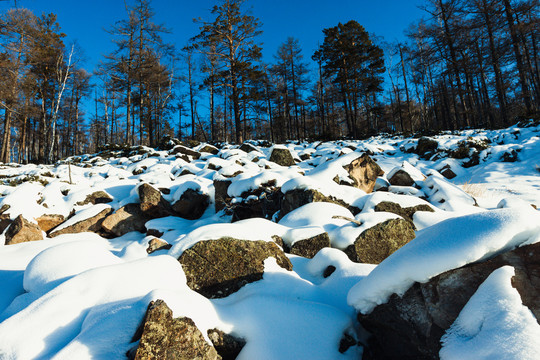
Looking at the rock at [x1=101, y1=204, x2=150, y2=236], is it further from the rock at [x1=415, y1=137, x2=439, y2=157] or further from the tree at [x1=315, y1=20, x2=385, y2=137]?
the tree at [x1=315, y1=20, x2=385, y2=137]

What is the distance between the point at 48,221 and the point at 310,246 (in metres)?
6.64

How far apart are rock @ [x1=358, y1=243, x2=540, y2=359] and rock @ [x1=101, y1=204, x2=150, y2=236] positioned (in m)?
6.28

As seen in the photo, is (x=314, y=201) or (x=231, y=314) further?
(x=314, y=201)

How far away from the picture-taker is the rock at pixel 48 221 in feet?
19.8

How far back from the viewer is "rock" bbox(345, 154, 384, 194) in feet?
22.1

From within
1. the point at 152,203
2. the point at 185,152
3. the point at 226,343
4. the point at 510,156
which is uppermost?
the point at 185,152

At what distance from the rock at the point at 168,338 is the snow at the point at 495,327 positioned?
59.2 inches

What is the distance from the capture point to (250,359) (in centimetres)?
185

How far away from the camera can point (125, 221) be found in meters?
6.33

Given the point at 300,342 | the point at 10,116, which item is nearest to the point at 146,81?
the point at 10,116

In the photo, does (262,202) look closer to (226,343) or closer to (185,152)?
(226,343)

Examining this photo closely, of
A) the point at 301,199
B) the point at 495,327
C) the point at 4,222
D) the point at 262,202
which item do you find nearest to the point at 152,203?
the point at 262,202

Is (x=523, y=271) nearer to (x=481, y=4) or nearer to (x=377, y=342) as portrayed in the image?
(x=377, y=342)

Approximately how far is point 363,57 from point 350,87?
7.55 ft
